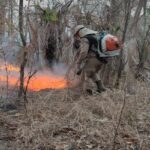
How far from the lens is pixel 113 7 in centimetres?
1230

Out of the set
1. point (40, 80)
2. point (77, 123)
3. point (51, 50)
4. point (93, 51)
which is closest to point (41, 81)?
point (40, 80)

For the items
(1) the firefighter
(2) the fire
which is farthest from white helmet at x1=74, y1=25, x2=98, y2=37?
(2) the fire

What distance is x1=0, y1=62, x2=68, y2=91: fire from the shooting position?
10844mm

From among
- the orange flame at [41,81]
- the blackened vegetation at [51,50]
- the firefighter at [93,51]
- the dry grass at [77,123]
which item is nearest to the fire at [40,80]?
the orange flame at [41,81]

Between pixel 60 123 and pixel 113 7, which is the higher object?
pixel 113 7

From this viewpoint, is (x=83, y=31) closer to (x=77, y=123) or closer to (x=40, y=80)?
(x=40, y=80)

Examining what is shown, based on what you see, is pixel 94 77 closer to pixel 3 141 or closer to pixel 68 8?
pixel 68 8

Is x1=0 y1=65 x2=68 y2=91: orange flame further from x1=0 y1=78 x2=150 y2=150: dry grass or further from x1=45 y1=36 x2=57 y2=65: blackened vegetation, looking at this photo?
x1=0 y1=78 x2=150 y2=150: dry grass

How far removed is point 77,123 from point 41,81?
4.17 meters

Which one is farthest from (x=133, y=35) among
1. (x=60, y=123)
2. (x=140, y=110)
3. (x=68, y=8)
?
(x=60, y=123)

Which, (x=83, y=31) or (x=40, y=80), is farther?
(x=40, y=80)

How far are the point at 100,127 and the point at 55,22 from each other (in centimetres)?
492

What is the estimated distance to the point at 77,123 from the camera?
7.71 metres

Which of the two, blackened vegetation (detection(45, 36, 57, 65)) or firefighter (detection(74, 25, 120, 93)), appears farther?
blackened vegetation (detection(45, 36, 57, 65))
